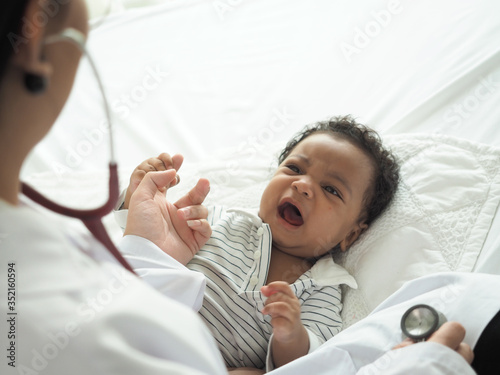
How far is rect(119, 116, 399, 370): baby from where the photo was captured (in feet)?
3.75

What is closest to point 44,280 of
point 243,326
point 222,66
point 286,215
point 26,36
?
point 26,36

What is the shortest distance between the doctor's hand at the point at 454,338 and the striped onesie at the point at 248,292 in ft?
1.07

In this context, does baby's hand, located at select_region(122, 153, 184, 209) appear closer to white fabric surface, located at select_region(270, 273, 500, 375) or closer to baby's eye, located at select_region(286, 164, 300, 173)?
baby's eye, located at select_region(286, 164, 300, 173)

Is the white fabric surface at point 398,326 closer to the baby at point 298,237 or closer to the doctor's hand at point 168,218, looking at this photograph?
the baby at point 298,237

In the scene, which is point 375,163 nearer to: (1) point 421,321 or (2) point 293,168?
(2) point 293,168

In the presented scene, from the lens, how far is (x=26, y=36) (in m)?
0.46

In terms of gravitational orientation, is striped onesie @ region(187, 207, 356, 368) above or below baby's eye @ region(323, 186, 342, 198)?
below

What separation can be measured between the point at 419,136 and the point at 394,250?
0.34 m

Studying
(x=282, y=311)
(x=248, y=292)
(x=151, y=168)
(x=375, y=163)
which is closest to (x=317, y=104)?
(x=375, y=163)

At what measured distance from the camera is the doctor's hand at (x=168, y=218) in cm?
112

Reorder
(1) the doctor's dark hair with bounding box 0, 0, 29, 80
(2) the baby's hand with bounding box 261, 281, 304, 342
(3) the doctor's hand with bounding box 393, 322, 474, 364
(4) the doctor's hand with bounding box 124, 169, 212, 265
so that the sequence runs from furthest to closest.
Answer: (4) the doctor's hand with bounding box 124, 169, 212, 265 < (2) the baby's hand with bounding box 261, 281, 304, 342 < (3) the doctor's hand with bounding box 393, 322, 474, 364 < (1) the doctor's dark hair with bounding box 0, 0, 29, 80

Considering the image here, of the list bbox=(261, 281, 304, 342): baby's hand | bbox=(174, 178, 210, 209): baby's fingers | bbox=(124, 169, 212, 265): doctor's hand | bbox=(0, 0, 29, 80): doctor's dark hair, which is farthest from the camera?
bbox=(174, 178, 210, 209): baby's fingers

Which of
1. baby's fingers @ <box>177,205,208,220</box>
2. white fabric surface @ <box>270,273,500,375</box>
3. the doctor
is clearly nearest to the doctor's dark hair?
the doctor

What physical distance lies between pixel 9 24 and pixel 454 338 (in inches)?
26.3
